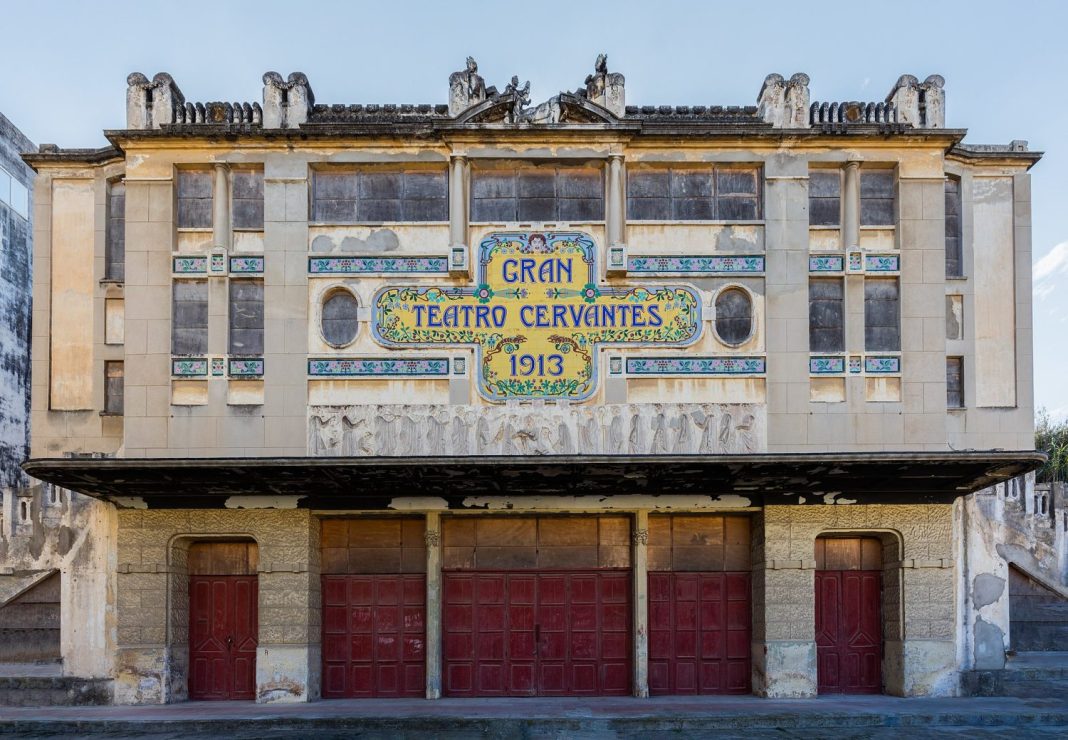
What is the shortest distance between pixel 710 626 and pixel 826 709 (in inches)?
108

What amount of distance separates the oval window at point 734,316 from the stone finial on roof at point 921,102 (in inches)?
174

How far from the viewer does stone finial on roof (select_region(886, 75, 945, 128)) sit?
17.9 m

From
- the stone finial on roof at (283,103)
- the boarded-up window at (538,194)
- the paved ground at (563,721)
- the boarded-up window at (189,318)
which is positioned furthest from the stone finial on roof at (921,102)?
the boarded-up window at (189,318)

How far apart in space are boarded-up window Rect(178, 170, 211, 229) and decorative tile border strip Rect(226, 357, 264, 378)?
2518 mm

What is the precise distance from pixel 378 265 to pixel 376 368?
1.84 m

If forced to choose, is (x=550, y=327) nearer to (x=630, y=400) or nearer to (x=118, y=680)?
(x=630, y=400)

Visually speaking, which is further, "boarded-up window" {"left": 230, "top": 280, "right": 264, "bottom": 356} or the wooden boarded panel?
the wooden boarded panel

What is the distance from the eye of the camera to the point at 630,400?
17281 millimetres

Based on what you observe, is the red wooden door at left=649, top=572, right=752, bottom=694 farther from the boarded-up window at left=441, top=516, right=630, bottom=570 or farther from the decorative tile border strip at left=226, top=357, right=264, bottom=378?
the decorative tile border strip at left=226, top=357, right=264, bottom=378

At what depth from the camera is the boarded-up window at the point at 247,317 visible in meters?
17.5

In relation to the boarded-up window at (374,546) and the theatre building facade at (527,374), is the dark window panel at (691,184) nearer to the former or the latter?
the theatre building facade at (527,374)

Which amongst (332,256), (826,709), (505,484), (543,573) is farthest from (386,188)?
(826,709)

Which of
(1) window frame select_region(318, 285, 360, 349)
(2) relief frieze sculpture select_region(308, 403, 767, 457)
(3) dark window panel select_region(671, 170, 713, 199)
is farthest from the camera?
(3) dark window panel select_region(671, 170, 713, 199)

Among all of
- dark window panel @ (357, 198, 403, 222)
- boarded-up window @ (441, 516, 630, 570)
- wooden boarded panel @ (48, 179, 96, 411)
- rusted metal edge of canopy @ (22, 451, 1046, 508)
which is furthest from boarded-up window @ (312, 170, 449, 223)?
boarded-up window @ (441, 516, 630, 570)
